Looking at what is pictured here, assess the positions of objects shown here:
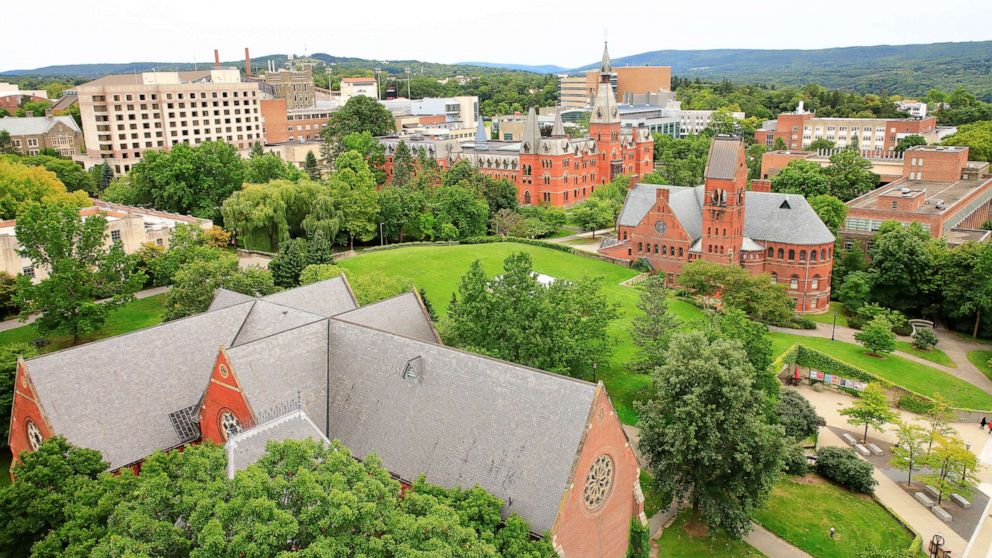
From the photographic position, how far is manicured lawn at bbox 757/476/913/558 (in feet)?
113

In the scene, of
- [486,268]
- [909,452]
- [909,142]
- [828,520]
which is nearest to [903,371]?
[909,452]

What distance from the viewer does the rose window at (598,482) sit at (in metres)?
26.9

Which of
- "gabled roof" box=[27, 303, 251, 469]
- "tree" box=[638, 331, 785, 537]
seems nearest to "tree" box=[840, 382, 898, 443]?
"tree" box=[638, 331, 785, 537]

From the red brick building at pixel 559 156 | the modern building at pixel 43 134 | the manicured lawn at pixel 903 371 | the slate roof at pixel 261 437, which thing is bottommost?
the manicured lawn at pixel 903 371

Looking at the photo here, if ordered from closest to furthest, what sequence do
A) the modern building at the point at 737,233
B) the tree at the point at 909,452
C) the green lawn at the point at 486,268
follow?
the tree at the point at 909,452 → the green lawn at the point at 486,268 → the modern building at the point at 737,233

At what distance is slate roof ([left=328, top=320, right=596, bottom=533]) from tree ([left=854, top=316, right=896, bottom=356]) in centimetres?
4200

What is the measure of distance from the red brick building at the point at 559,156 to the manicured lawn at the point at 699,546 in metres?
78.6

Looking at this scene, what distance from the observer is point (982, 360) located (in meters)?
61.9

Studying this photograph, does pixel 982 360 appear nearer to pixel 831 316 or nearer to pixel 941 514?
pixel 831 316

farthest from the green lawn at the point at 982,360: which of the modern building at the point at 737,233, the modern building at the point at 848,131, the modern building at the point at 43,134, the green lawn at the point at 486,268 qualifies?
the modern building at the point at 43,134

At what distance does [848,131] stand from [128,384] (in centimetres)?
15561

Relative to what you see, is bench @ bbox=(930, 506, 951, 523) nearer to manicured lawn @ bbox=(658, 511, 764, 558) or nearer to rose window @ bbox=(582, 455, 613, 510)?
manicured lawn @ bbox=(658, 511, 764, 558)

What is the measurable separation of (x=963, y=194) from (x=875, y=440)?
225 feet

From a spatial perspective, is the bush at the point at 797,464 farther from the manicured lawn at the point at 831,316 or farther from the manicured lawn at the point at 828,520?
the manicured lawn at the point at 831,316
